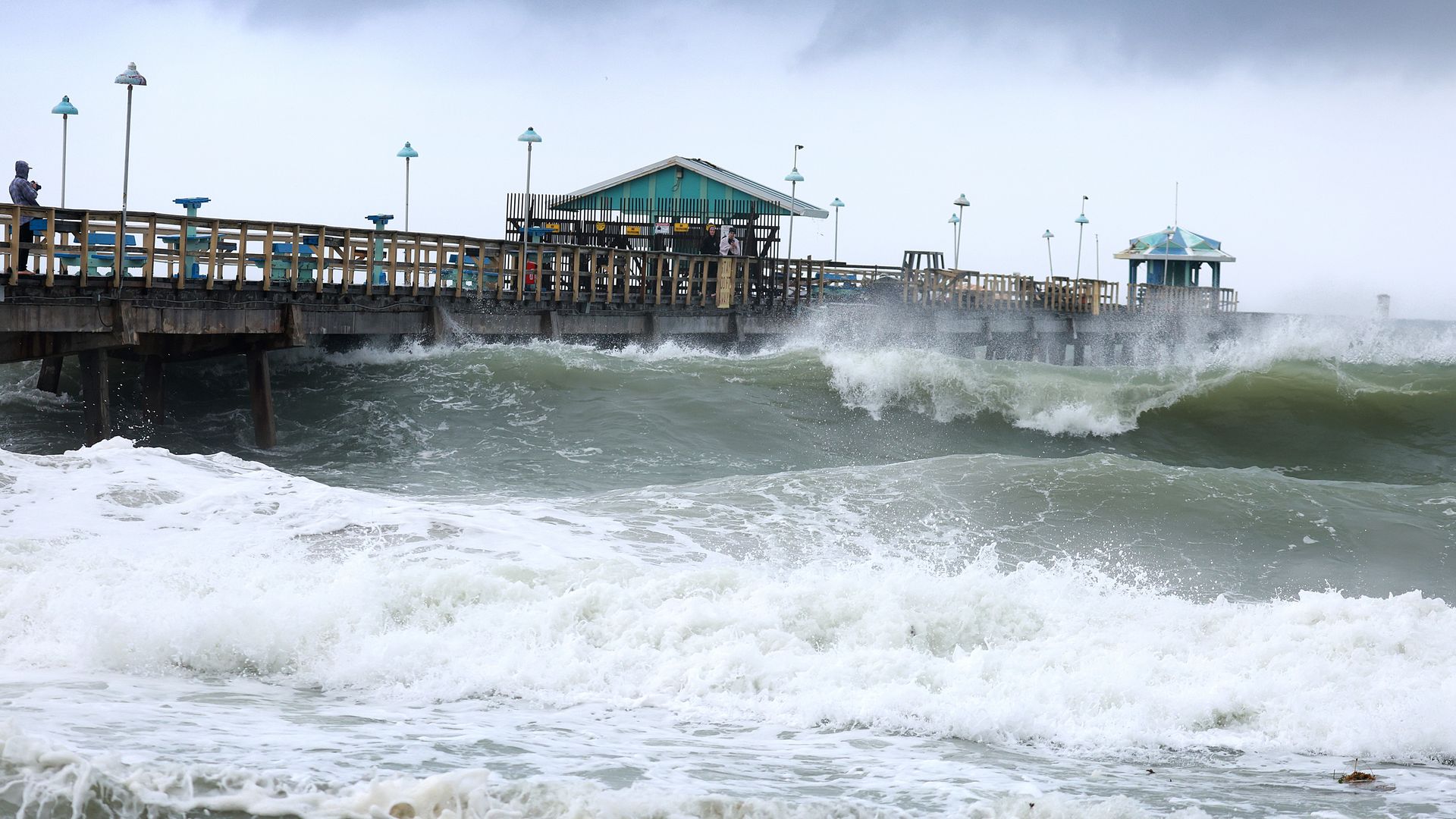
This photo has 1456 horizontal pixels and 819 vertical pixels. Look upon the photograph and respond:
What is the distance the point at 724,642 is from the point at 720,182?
34.9 meters

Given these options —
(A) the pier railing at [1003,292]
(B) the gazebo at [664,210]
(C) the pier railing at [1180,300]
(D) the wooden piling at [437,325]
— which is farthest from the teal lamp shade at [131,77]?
(C) the pier railing at [1180,300]

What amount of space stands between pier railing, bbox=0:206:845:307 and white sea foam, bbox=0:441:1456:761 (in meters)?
8.05

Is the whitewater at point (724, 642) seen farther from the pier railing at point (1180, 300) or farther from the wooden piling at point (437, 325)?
the pier railing at point (1180, 300)

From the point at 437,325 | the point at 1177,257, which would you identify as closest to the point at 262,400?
the point at 437,325

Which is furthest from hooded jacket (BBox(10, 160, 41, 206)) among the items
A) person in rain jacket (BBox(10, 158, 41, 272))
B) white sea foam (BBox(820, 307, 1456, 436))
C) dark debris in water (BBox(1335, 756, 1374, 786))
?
dark debris in water (BBox(1335, 756, 1374, 786))

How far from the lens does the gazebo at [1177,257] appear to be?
194 ft

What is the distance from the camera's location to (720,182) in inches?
Result: 1631

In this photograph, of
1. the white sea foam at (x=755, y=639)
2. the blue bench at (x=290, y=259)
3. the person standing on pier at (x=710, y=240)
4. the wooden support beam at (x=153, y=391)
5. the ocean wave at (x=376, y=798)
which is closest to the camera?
the ocean wave at (x=376, y=798)

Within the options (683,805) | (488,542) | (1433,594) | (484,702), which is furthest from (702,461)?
(683,805)

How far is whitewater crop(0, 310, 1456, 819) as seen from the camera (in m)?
5.40

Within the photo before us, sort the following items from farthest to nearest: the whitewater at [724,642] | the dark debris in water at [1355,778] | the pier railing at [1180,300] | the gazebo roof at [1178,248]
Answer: the gazebo roof at [1178,248], the pier railing at [1180,300], the dark debris in water at [1355,778], the whitewater at [724,642]

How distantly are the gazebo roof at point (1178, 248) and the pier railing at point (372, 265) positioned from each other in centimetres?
3015

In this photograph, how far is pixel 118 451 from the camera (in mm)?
11422

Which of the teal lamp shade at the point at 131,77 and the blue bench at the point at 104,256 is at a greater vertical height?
the teal lamp shade at the point at 131,77
